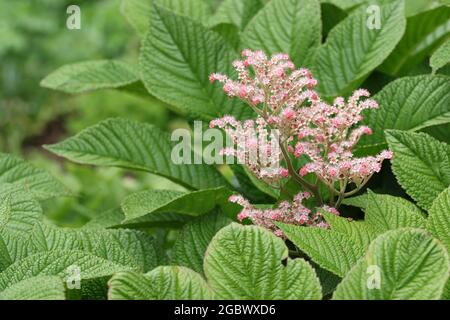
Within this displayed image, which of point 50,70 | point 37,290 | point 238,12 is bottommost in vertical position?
point 37,290

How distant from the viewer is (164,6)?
191cm

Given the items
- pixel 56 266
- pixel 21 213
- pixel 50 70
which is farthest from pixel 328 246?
pixel 50 70

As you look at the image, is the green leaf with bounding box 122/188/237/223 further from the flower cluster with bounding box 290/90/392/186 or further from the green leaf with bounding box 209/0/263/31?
the green leaf with bounding box 209/0/263/31

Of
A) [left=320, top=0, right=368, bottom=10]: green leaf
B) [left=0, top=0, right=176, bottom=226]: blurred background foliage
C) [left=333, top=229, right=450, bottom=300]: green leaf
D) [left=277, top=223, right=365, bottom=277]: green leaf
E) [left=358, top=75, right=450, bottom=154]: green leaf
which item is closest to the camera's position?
[left=333, top=229, right=450, bottom=300]: green leaf

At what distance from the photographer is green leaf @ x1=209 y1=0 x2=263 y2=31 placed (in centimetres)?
187

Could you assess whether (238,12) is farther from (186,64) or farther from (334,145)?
(334,145)

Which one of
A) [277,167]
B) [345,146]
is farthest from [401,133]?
[277,167]

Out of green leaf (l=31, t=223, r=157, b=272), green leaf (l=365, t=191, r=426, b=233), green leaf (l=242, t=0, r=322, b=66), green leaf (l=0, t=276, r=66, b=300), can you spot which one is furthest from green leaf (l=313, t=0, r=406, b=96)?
green leaf (l=0, t=276, r=66, b=300)

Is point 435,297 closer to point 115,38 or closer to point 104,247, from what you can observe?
point 104,247

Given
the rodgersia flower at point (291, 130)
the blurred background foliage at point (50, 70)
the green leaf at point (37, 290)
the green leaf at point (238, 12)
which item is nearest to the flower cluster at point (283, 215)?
the rodgersia flower at point (291, 130)

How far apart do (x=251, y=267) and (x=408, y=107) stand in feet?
1.78

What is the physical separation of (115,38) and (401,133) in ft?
18.9

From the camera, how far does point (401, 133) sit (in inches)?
51.1

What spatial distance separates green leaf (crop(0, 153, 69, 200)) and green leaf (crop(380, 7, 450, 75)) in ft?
2.43
